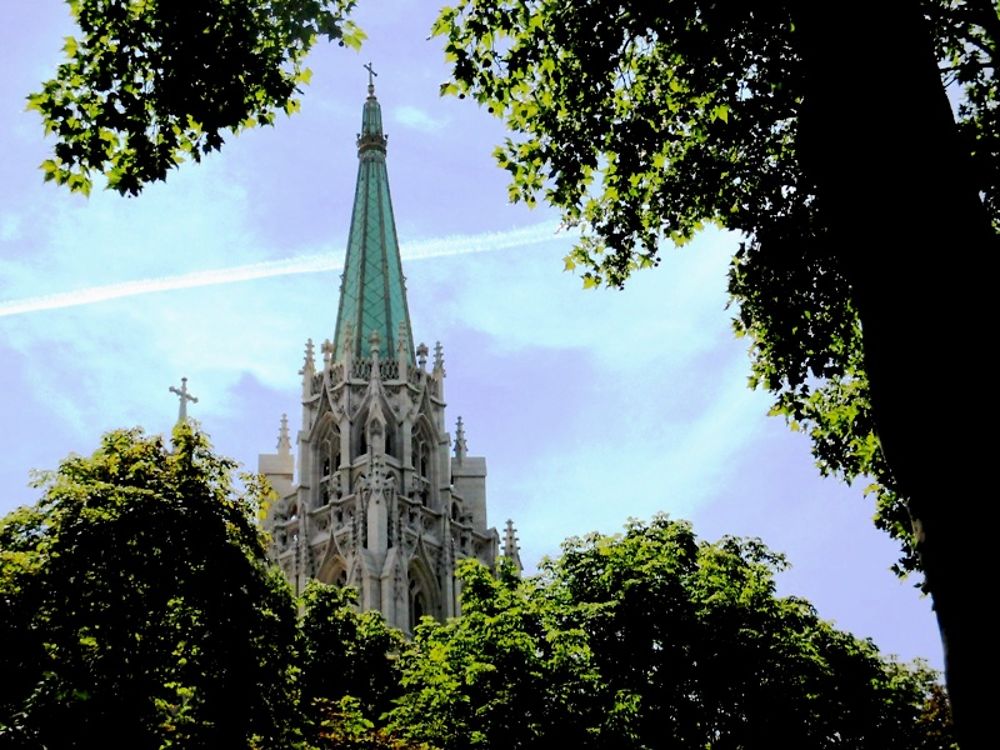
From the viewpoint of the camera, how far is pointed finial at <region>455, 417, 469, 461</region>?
65.4 metres

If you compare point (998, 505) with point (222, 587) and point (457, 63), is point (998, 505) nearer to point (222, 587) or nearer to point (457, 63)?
point (457, 63)

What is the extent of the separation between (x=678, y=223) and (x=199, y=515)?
9.18 m

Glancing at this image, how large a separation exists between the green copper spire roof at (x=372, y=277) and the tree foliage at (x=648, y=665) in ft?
116

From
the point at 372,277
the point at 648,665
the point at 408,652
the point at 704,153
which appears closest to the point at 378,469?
the point at 372,277

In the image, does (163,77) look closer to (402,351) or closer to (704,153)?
(704,153)

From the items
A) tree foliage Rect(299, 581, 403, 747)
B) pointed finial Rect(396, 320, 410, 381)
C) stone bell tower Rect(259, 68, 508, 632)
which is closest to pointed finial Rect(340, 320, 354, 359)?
stone bell tower Rect(259, 68, 508, 632)

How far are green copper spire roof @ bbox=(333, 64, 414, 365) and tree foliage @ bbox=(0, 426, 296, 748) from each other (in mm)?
43954

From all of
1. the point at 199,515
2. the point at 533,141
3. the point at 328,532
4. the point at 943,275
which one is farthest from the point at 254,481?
the point at 328,532

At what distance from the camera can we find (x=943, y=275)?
519 centimetres

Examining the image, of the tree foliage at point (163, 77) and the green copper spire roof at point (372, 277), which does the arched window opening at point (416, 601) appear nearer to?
the green copper spire roof at point (372, 277)

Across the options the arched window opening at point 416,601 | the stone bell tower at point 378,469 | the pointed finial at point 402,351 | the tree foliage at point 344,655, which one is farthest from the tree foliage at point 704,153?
the pointed finial at point 402,351

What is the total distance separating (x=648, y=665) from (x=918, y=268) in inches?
845

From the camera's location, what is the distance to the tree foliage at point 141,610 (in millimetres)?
15766

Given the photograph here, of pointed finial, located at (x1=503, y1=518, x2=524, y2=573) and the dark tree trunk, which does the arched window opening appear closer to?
pointed finial, located at (x1=503, y1=518, x2=524, y2=573)
